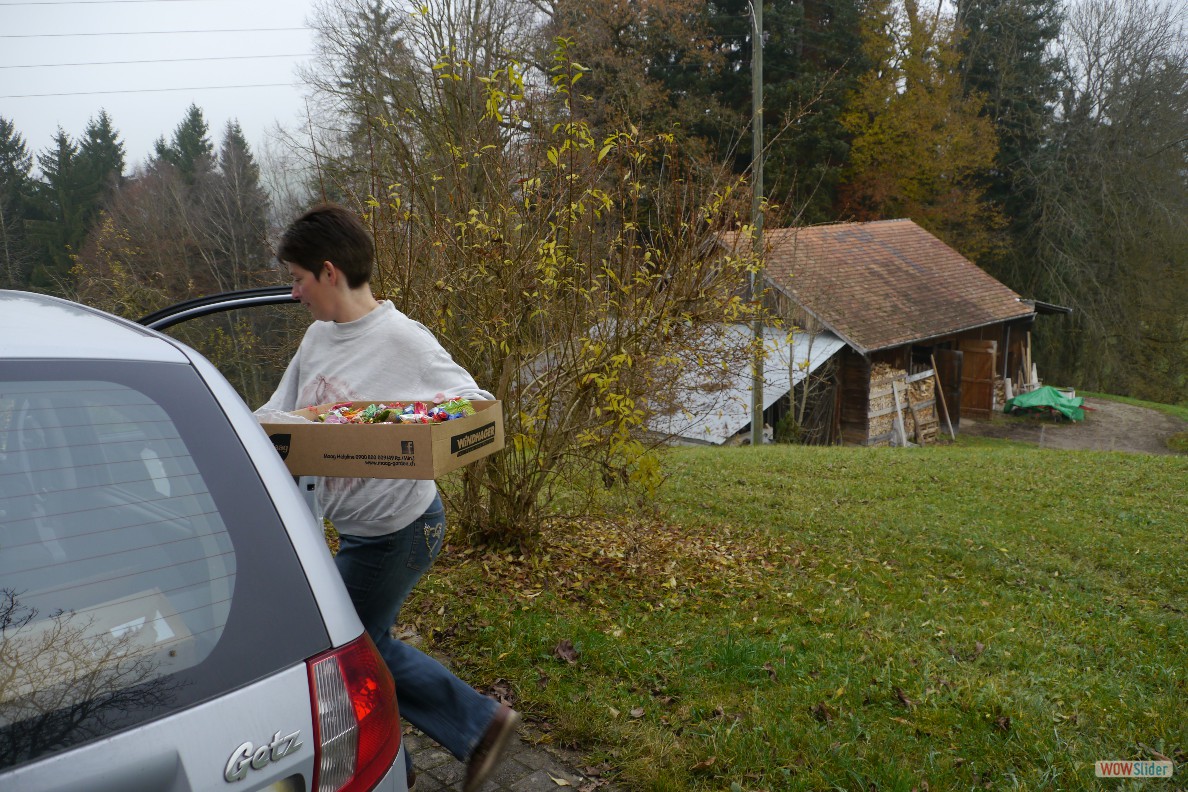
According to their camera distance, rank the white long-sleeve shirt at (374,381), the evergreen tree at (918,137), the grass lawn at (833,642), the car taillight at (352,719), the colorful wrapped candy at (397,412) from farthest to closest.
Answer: the evergreen tree at (918,137) < the grass lawn at (833,642) < the white long-sleeve shirt at (374,381) < the colorful wrapped candy at (397,412) < the car taillight at (352,719)

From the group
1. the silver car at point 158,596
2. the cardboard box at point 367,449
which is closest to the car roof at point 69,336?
the silver car at point 158,596

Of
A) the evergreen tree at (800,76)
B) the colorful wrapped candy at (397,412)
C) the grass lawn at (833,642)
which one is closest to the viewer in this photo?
the colorful wrapped candy at (397,412)

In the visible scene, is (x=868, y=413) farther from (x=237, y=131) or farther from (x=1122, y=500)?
(x=237, y=131)

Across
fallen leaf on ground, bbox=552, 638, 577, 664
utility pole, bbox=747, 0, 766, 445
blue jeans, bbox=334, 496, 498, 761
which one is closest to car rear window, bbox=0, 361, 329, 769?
blue jeans, bbox=334, 496, 498, 761

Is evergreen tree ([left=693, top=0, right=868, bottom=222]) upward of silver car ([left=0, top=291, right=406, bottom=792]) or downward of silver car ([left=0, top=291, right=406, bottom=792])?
upward

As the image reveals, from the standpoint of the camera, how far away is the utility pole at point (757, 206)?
6.21 meters

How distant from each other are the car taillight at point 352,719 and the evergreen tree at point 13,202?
73.6 ft

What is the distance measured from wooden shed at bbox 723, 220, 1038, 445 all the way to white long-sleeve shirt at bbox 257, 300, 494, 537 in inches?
713

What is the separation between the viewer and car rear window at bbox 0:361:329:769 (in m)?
1.29

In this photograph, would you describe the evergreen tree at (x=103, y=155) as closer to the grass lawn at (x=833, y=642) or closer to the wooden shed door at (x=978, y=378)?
the grass lawn at (x=833, y=642)

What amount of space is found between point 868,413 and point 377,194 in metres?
20.2

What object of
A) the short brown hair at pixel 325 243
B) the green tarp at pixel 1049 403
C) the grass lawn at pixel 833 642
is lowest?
the green tarp at pixel 1049 403

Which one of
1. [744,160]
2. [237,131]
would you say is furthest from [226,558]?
[237,131]

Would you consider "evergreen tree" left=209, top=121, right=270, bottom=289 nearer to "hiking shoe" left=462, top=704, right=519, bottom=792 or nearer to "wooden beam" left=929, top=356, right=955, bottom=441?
"wooden beam" left=929, top=356, right=955, bottom=441
